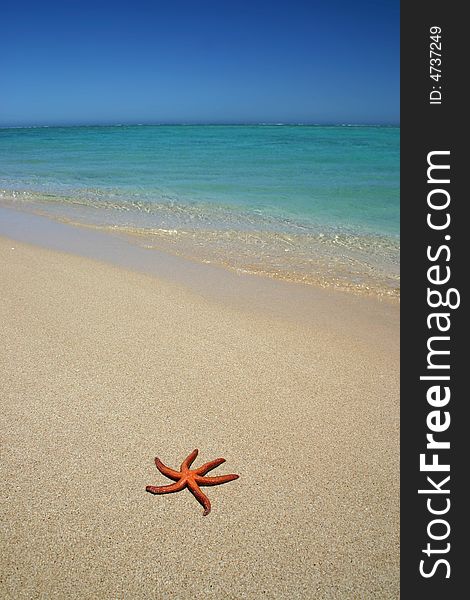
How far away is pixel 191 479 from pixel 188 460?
0.14 m

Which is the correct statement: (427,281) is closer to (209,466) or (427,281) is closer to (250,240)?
(209,466)

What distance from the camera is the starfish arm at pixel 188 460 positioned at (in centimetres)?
245

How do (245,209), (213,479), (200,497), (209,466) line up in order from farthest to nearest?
(245,209) < (209,466) < (213,479) < (200,497)

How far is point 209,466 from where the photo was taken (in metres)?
2.51

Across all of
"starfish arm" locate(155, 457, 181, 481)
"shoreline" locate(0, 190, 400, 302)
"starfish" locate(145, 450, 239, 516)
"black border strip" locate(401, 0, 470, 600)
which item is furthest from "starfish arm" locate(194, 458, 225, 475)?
"shoreline" locate(0, 190, 400, 302)

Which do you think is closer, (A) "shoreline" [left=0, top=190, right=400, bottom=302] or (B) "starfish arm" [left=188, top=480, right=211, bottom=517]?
(B) "starfish arm" [left=188, top=480, right=211, bottom=517]

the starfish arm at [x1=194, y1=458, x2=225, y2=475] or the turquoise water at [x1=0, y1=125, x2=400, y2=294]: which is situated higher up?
the turquoise water at [x1=0, y1=125, x2=400, y2=294]

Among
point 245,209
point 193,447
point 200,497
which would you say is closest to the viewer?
point 200,497

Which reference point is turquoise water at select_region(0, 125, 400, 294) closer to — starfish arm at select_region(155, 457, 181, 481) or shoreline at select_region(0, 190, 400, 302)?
shoreline at select_region(0, 190, 400, 302)

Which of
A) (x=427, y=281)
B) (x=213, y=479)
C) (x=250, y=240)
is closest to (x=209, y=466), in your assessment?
(x=213, y=479)

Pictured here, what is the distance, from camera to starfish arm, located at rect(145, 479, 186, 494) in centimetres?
232

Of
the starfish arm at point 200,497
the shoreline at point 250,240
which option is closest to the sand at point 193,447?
the starfish arm at point 200,497

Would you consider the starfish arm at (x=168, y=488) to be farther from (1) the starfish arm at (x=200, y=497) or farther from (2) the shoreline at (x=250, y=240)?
(2) the shoreline at (x=250, y=240)

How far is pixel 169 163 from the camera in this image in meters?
19.8
